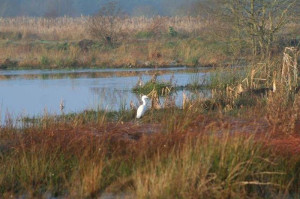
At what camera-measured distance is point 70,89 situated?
21.7 m

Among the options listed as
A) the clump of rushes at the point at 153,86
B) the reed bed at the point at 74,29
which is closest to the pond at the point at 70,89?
the clump of rushes at the point at 153,86

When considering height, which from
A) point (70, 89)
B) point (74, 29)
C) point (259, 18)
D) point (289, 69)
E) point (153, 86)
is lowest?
point (70, 89)

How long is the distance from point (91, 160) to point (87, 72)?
65.8 ft

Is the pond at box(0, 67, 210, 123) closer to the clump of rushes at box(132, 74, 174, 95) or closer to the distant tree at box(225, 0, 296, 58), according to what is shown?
the clump of rushes at box(132, 74, 174, 95)

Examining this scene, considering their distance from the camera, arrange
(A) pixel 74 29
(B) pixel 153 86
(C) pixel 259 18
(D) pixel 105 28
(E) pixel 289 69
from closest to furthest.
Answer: (E) pixel 289 69
(B) pixel 153 86
(C) pixel 259 18
(D) pixel 105 28
(A) pixel 74 29

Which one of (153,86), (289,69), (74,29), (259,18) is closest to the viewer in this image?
(289,69)

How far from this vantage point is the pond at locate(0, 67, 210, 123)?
16.7 metres

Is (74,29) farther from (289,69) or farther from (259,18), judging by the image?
(289,69)

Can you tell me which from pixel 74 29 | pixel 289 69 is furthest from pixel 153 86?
pixel 74 29

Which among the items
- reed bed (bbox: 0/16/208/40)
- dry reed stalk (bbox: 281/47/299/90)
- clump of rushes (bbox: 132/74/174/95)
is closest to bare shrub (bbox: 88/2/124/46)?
reed bed (bbox: 0/16/208/40)

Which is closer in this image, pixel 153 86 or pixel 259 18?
pixel 153 86

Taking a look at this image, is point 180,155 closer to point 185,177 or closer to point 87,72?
point 185,177

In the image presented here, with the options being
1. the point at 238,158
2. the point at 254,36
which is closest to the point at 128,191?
the point at 238,158

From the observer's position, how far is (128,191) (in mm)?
8414
